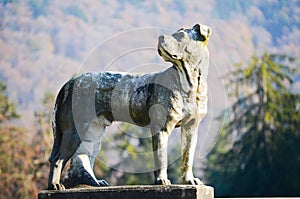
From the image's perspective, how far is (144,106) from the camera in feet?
18.3

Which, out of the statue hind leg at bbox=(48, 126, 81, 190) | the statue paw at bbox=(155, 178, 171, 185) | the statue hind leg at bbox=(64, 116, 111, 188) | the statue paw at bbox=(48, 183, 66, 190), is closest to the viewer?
the statue paw at bbox=(155, 178, 171, 185)

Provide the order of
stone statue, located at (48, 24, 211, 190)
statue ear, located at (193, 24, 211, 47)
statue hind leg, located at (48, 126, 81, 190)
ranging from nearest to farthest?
stone statue, located at (48, 24, 211, 190)
statue ear, located at (193, 24, 211, 47)
statue hind leg, located at (48, 126, 81, 190)

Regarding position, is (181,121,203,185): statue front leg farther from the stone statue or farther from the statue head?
the statue head

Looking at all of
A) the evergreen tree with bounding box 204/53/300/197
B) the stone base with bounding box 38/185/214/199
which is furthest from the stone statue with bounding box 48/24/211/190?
the evergreen tree with bounding box 204/53/300/197

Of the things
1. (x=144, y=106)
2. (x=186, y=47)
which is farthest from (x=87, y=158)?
(x=186, y=47)

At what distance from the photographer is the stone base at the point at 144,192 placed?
16.6ft

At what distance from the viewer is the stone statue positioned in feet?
17.6

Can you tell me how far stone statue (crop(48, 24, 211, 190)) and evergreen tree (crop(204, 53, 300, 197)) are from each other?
14945 mm

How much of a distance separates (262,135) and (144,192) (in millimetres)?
16164

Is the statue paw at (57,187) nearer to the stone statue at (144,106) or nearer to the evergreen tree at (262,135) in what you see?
the stone statue at (144,106)

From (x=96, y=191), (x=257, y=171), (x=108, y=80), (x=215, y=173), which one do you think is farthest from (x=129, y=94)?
(x=215, y=173)

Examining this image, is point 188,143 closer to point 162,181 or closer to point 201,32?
point 162,181

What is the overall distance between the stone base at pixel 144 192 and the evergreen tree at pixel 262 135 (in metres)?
15.3

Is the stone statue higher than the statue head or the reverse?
the reverse
